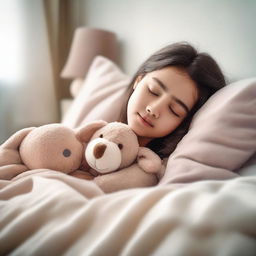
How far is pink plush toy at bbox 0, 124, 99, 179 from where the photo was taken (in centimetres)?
59

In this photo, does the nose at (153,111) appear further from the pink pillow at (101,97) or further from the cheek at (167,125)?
the pink pillow at (101,97)

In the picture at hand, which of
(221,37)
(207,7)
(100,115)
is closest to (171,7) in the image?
(207,7)

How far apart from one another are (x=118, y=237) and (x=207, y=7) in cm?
112

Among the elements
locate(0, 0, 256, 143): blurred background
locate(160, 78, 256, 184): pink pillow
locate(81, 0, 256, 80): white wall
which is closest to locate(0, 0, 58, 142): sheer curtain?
locate(0, 0, 256, 143): blurred background

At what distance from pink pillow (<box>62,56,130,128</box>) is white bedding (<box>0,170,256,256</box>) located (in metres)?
0.57

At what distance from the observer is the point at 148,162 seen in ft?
2.03

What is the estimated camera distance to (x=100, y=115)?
3.28 ft

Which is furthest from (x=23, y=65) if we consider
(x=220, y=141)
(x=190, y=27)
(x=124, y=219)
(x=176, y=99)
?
(x=124, y=219)

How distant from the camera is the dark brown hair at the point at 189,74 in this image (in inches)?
29.8

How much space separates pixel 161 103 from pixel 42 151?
317 mm

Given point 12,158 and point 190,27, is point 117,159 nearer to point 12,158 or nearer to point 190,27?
point 12,158

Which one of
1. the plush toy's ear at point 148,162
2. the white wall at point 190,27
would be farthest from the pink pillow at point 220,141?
the white wall at point 190,27

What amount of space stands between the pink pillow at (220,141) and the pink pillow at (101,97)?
0.39 m

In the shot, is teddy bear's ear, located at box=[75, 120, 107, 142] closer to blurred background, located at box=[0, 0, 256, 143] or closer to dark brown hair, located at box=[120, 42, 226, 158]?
dark brown hair, located at box=[120, 42, 226, 158]
